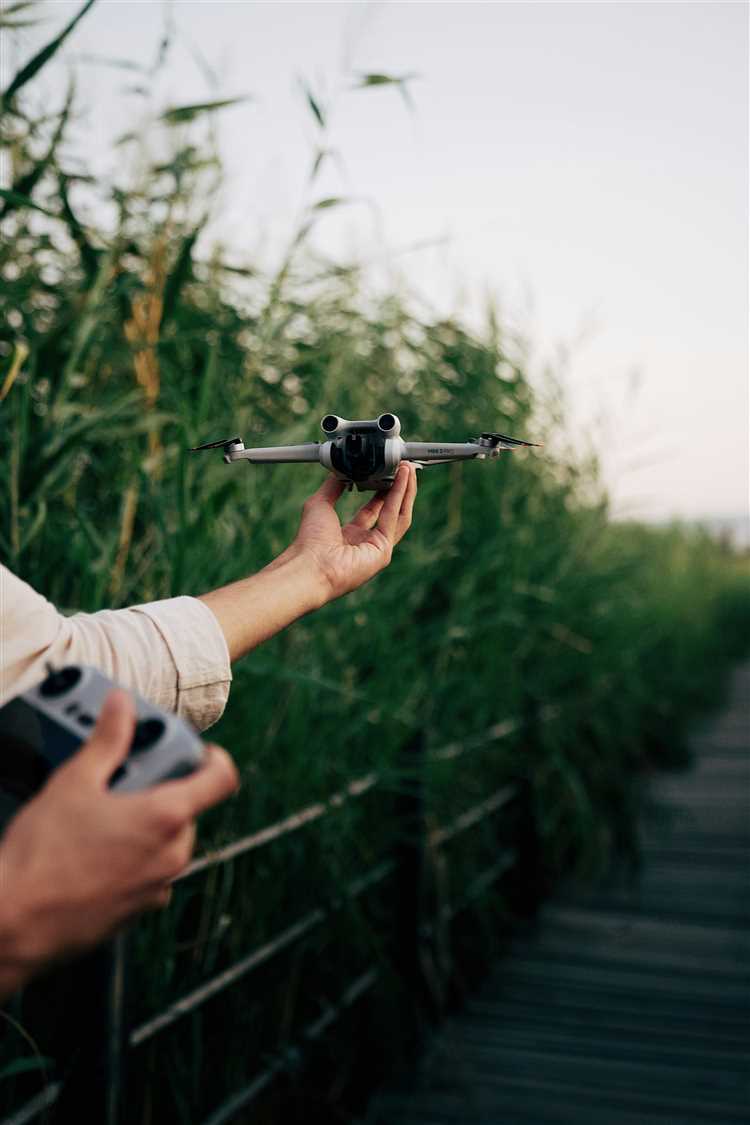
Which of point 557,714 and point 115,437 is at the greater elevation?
point 115,437

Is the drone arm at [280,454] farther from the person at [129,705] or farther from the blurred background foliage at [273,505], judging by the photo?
the blurred background foliage at [273,505]

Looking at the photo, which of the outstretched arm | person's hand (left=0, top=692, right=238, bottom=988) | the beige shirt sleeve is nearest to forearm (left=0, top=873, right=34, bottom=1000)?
person's hand (left=0, top=692, right=238, bottom=988)

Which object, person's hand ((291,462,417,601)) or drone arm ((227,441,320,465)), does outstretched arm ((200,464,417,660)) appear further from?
drone arm ((227,441,320,465))

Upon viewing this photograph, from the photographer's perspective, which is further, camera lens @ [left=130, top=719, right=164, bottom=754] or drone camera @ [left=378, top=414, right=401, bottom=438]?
drone camera @ [left=378, top=414, right=401, bottom=438]

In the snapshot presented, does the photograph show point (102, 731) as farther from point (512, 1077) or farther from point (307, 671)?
point (512, 1077)

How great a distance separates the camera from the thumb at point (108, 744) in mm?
473

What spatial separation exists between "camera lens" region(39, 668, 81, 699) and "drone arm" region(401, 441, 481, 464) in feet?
0.72

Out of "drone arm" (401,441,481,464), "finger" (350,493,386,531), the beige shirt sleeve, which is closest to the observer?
"drone arm" (401,441,481,464)

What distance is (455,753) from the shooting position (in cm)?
266

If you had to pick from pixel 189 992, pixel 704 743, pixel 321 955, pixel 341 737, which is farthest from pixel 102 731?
pixel 704 743

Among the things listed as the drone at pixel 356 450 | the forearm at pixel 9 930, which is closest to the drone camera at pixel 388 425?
the drone at pixel 356 450

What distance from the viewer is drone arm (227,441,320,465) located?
0.65 metres

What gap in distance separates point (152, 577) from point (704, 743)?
222 inches

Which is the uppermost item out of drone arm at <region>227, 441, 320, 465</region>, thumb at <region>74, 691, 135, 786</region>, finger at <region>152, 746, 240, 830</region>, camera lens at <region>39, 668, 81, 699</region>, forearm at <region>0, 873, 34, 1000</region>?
drone arm at <region>227, 441, 320, 465</region>
